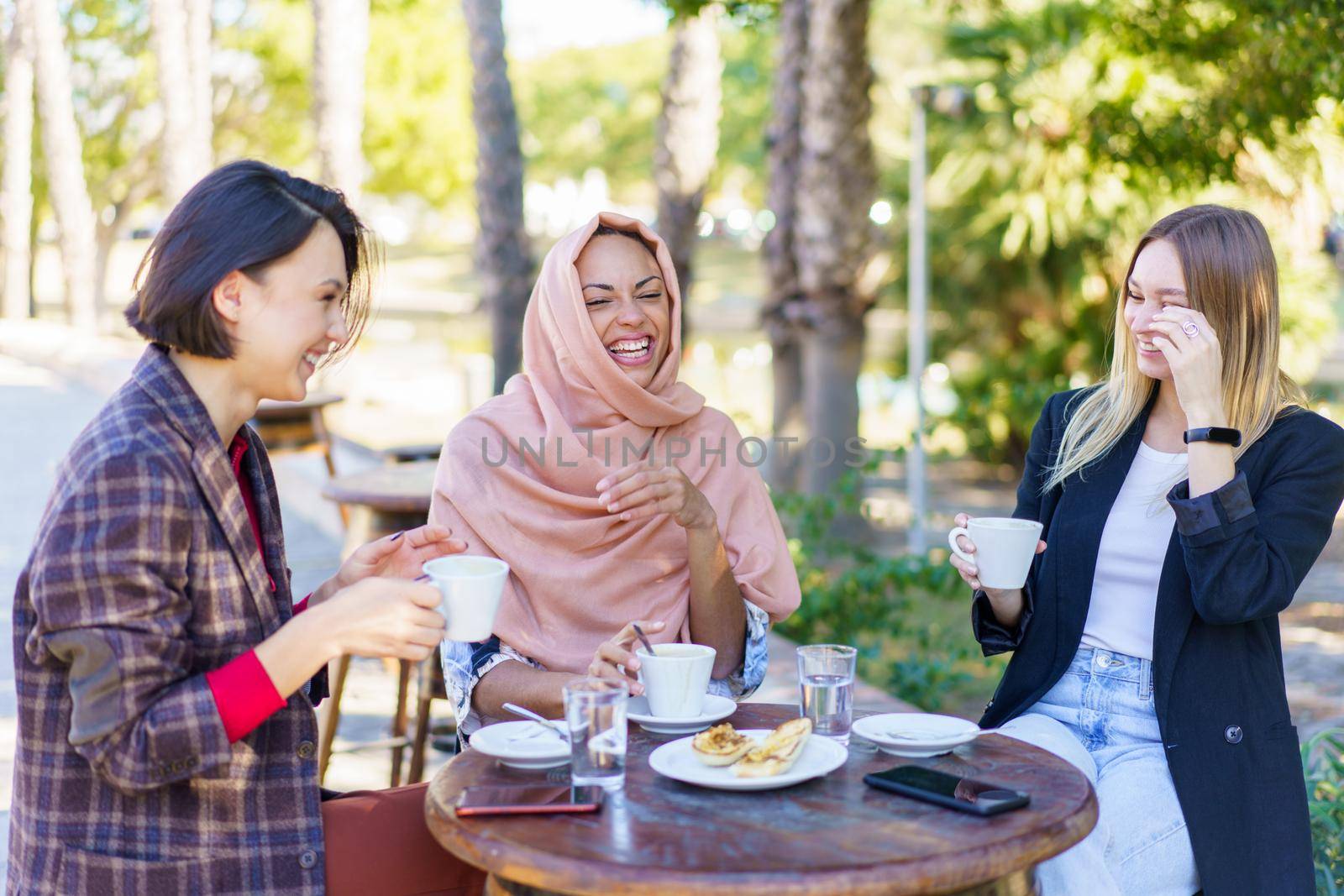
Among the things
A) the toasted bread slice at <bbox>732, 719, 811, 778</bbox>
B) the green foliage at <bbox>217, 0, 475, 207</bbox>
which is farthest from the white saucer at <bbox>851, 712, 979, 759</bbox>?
the green foliage at <bbox>217, 0, 475, 207</bbox>

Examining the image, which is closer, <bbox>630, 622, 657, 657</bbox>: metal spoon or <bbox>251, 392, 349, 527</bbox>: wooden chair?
<bbox>630, 622, 657, 657</bbox>: metal spoon

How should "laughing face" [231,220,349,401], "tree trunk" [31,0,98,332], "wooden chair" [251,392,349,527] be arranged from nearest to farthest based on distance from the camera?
"laughing face" [231,220,349,401] → "wooden chair" [251,392,349,527] → "tree trunk" [31,0,98,332]

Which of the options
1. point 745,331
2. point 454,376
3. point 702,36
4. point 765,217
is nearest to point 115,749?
point 765,217

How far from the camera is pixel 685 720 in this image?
88.0 inches

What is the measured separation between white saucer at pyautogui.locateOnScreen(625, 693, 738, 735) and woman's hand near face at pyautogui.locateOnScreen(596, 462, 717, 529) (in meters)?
0.38

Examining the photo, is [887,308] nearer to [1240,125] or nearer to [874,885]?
[1240,125]

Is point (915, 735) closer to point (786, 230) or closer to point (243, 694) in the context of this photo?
point (243, 694)

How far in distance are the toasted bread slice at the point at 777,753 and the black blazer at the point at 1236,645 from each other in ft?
2.87

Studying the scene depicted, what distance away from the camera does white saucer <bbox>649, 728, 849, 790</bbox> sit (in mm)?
1933

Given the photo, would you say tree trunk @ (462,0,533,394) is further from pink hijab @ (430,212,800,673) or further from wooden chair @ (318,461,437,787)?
pink hijab @ (430,212,800,673)

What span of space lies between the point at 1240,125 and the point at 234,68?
28388 mm

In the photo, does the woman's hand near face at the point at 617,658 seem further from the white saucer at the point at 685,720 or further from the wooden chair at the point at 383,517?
the wooden chair at the point at 383,517

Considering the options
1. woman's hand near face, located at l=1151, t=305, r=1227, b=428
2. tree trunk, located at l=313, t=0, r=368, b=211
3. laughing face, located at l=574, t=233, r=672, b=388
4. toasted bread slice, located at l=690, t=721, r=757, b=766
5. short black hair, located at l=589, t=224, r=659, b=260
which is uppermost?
tree trunk, located at l=313, t=0, r=368, b=211

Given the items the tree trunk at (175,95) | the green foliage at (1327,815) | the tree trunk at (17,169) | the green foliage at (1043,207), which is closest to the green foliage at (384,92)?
the tree trunk at (17,169)
